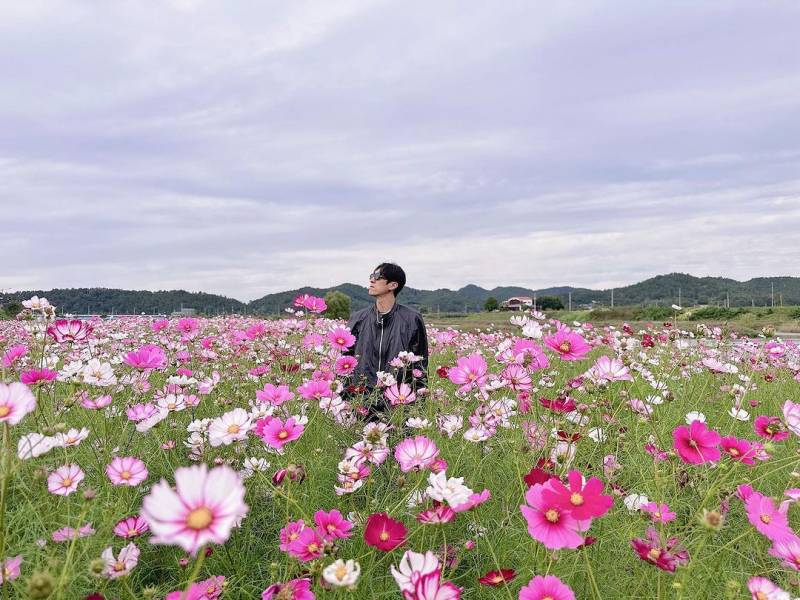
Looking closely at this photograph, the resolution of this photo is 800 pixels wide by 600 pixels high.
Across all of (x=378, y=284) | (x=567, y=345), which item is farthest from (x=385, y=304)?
(x=567, y=345)

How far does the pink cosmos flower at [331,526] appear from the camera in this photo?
1.16 metres

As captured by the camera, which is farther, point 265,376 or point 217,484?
point 265,376

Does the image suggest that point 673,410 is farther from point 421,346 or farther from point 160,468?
point 160,468

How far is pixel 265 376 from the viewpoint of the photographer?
3039mm

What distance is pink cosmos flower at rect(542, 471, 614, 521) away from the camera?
0.92 metres

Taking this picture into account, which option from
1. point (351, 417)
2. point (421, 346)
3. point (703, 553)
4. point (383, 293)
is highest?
point (383, 293)

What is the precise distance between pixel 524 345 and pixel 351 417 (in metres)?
0.86

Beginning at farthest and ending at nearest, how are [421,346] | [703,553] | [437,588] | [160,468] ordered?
[421,346], [160,468], [703,553], [437,588]

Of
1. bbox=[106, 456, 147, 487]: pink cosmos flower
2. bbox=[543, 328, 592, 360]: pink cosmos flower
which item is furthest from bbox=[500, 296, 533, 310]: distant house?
bbox=[106, 456, 147, 487]: pink cosmos flower

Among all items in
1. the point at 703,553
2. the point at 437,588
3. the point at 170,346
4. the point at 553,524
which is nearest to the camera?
the point at 437,588

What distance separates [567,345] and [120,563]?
1277 millimetres

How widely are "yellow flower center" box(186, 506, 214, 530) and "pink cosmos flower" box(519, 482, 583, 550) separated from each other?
0.56 m

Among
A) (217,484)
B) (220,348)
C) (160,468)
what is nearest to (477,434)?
(217,484)

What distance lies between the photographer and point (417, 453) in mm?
1287
